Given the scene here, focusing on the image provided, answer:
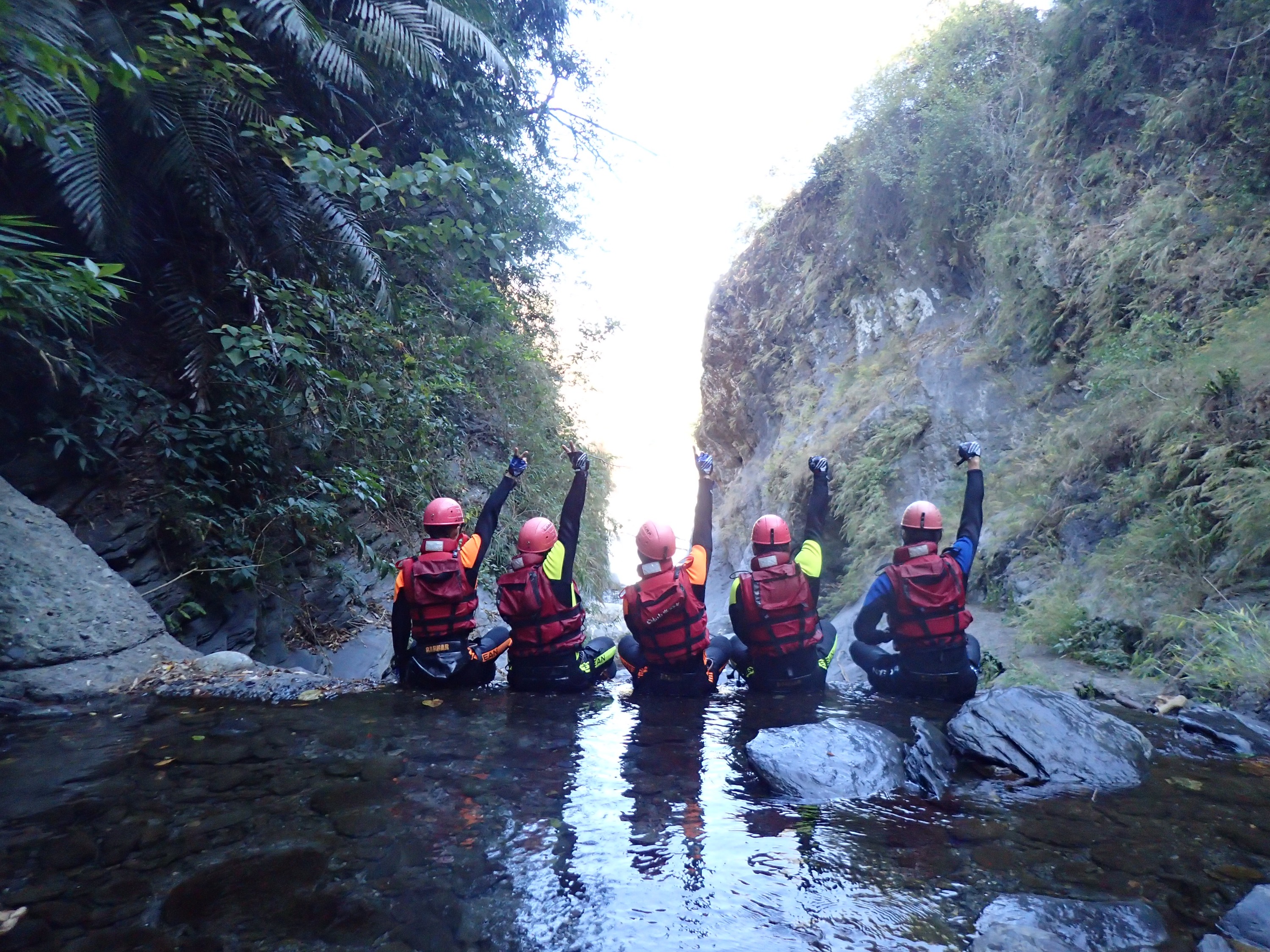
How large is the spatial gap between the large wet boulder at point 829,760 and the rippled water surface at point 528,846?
0.40 feet

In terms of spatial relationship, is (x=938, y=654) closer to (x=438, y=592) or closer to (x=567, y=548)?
(x=567, y=548)

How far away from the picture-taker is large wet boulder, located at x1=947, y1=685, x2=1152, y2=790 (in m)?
3.68

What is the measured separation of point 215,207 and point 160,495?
9.14 ft

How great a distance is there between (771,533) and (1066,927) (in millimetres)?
3776

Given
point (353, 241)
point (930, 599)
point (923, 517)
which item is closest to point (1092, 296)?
point (923, 517)

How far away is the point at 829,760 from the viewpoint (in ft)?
12.2

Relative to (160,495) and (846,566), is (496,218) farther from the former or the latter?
(846,566)

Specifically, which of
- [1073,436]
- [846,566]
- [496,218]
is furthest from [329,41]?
[846,566]

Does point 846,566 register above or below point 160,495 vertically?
below

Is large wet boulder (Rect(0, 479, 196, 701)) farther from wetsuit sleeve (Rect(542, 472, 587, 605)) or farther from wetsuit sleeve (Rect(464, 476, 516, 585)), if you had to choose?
wetsuit sleeve (Rect(542, 472, 587, 605))

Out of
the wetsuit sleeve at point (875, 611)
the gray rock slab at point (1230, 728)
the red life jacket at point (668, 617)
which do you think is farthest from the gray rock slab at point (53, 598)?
the gray rock slab at point (1230, 728)

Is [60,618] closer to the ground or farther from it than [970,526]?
closer to the ground

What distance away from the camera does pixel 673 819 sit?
10.8 feet

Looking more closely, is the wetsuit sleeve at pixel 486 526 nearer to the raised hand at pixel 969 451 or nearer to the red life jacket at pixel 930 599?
the red life jacket at pixel 930 599
